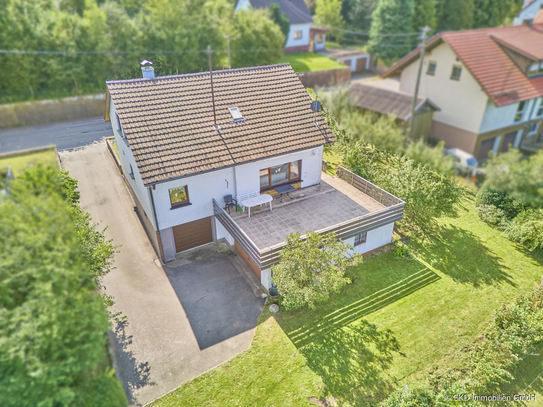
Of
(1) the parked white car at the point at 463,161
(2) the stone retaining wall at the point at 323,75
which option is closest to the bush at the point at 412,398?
(1) the parked white car at the point at 463,161

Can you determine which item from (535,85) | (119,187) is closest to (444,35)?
(535,85)

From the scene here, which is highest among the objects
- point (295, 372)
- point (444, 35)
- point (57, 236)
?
point (444, 35)

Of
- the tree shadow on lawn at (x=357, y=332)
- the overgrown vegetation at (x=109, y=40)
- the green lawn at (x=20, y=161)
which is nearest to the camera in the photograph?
the green lawn at (x=20, y=161)

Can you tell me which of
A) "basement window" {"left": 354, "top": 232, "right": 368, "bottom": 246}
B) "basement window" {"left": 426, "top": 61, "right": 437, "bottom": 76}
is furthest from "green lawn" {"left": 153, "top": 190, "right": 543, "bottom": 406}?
"basement window" {"left": 426, "top": 61, "right": 437, "bottom": 76}

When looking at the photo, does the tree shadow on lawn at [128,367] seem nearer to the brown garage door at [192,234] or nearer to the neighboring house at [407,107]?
the brown garage door at [192,234]

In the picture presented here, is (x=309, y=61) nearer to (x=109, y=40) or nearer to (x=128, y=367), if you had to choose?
(x=109, y=40)

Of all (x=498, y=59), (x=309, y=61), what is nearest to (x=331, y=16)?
(x=309, y=61)

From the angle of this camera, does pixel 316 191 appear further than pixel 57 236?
Yes

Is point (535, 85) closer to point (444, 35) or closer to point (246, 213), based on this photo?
point (444, 35)
